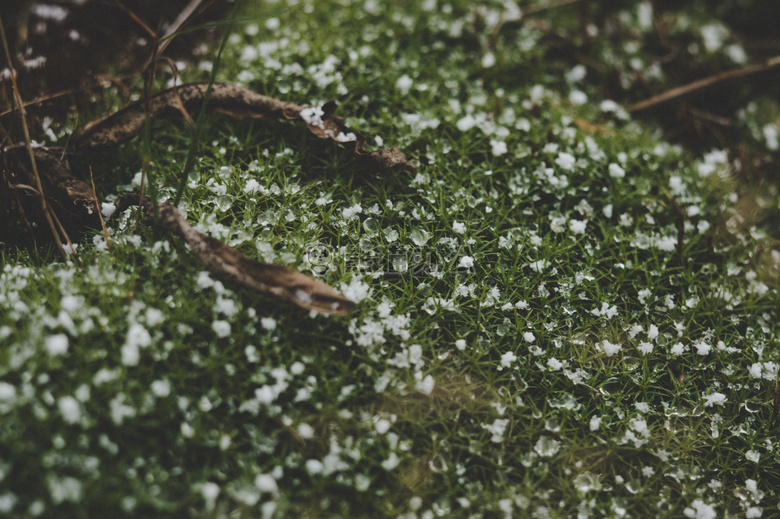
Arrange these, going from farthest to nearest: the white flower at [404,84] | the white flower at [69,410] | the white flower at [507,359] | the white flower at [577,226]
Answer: the white flower at [404,84], the white flower at [577,226], the white flower at [507,359], the white flower at [69,410]

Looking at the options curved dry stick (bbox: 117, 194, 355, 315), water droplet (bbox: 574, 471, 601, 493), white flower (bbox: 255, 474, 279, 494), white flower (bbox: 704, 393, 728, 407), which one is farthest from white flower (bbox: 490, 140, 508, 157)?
white flower (bbox: 255, 474, 279, 494)

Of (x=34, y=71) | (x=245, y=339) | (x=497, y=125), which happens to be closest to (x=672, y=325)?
(x=497, y=125)

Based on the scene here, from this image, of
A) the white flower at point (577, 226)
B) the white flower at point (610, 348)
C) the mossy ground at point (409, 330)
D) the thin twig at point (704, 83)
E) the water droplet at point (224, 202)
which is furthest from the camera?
the thin twig at point (704, 83)

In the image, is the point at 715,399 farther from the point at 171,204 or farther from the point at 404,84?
the point at 171,204

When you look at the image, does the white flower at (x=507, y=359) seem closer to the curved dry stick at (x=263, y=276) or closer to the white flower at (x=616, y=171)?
the curved dry stick at (x=263, y=276)

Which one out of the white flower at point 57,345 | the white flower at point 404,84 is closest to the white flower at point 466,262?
the white flower at point 404,84

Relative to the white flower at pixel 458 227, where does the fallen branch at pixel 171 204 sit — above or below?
above

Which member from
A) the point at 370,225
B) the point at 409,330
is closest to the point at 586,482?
the point at 409,330
